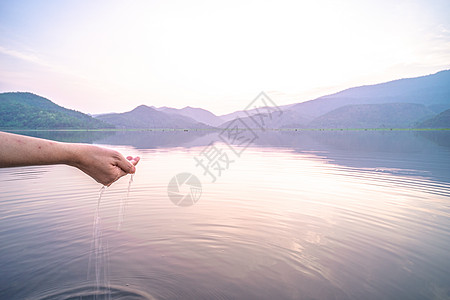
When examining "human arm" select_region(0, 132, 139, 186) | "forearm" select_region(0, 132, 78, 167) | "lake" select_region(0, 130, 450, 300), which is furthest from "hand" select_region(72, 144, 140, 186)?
"lake" select_region(0, 130, 450, 300)

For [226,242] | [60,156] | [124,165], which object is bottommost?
[226,242]

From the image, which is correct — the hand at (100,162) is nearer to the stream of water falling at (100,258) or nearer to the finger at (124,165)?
the finger at (124,165)

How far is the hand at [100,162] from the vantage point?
2780 mm

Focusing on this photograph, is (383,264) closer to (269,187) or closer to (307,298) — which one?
(307,298)

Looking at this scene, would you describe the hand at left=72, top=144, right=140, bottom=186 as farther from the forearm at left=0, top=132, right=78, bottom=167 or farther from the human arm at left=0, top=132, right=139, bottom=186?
the forearm at left=0, top=132, right=78, bottom=167

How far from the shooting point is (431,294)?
5.21m

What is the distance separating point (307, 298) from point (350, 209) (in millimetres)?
6989

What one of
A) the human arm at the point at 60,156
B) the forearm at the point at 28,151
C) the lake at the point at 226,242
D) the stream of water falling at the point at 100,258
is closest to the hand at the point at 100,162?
the human arm at the point at 60,156

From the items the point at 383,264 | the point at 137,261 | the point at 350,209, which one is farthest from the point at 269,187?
the point at 137,261

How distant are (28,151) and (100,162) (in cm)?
73

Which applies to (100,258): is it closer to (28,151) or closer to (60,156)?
(60,156)

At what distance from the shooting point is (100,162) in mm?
2914

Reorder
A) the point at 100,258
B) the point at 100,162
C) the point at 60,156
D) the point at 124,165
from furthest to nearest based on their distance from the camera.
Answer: the point at 100,258 < the point at 124,165 < the point at 100,162 < the point at 60,156

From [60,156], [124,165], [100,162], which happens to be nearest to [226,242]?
[124,165]
